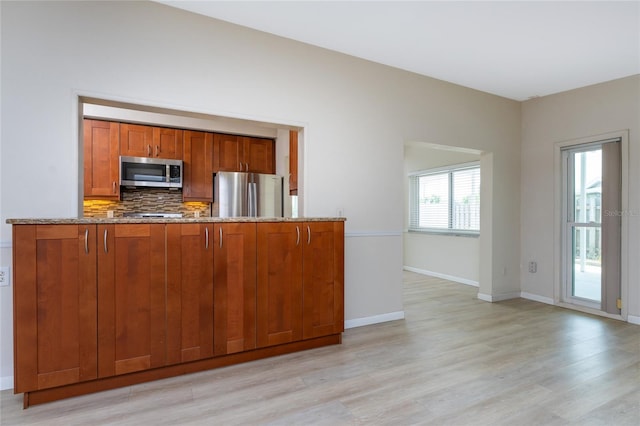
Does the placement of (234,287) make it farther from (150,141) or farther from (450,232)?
(450,232)

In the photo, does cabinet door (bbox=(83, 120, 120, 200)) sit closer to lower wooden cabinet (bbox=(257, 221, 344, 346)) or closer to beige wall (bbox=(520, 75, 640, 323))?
lower wooden cabinet (bbox=(257, 221, 344, 346))

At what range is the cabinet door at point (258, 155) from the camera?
201 inches

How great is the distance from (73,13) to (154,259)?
6.05 ft

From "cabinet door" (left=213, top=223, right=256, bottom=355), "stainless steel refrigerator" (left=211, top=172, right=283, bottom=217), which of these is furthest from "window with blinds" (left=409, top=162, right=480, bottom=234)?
"cabinet door" (left=213, top=223, right=256, bottom=355)

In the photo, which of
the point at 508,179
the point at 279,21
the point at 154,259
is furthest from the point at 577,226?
the point at 154,259

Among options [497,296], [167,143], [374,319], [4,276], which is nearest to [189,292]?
[4,276]

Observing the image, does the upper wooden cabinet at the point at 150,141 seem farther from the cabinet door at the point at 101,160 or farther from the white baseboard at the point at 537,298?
the white baseboard at the point at 537,298

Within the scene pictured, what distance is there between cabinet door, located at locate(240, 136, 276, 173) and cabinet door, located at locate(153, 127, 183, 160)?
901 millimetres

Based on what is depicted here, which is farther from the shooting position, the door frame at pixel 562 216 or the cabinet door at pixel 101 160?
the cabinet door at pixel 101 160

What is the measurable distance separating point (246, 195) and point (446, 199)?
143 inches

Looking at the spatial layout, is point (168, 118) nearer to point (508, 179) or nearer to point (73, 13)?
point (73, 13)

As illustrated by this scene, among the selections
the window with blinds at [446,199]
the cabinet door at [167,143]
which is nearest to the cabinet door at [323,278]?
the cabinet door at [167,143]

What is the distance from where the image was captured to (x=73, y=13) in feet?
7.75

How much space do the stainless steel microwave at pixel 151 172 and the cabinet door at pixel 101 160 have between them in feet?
0.35
